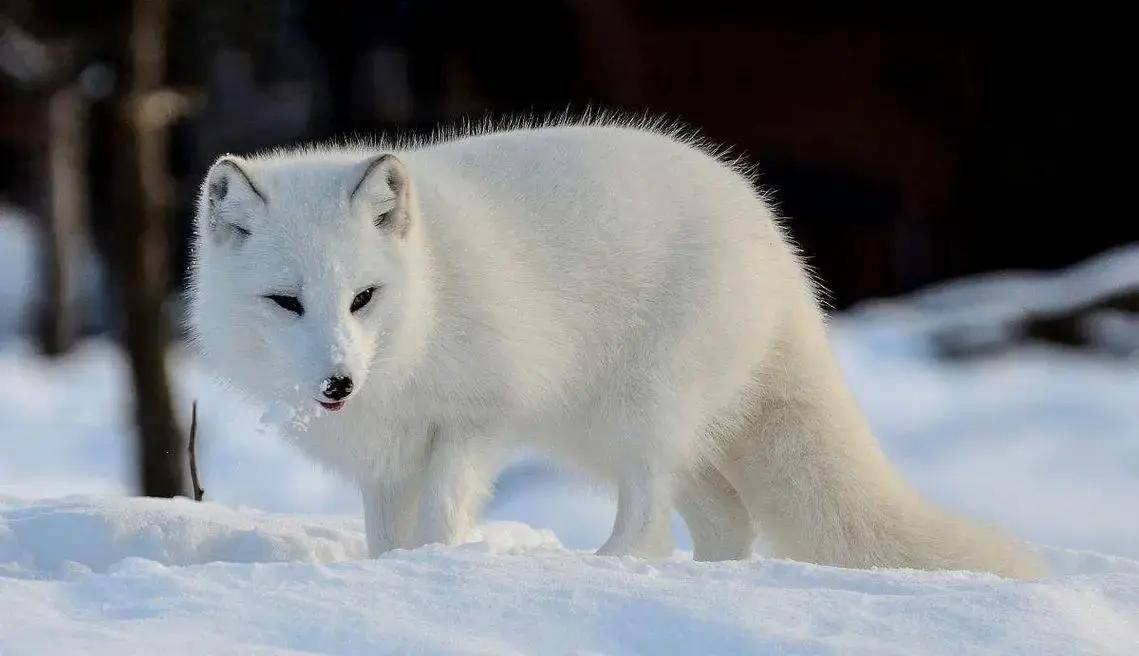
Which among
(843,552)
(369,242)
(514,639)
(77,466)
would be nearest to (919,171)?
(77,466)

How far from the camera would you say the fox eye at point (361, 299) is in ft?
9.57

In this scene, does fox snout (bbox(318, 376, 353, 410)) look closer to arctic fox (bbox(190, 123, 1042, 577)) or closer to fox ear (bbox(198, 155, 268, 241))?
arctic fox (bbox(190, 123, 1042, 577))

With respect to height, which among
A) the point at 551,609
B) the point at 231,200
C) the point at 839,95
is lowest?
the point at 551,609

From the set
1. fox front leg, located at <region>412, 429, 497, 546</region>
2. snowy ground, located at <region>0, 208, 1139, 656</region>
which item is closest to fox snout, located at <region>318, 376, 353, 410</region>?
snowy ground, located at <region>0, 208, 1139, 656</region>

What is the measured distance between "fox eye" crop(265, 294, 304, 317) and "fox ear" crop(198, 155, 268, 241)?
182 mm

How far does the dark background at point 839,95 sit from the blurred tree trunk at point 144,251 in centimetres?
517

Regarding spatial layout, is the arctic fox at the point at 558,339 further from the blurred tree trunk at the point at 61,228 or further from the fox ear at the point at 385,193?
the blurred tree trunk at the point at 61,228

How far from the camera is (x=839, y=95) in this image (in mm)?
11773

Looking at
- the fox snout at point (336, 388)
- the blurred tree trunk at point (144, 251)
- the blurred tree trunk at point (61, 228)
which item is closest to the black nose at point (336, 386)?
the fox snout at point (336, 388)

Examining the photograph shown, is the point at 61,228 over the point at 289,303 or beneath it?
over

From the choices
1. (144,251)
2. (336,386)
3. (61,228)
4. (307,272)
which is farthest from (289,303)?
(61,228)

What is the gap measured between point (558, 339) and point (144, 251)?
3.28m

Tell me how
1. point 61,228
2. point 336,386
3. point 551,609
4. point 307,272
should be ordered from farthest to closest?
point 61,228, point 307,272, point 336,386, point 551,609

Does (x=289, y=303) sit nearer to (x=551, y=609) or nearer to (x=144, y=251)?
(x=551, y=609)
